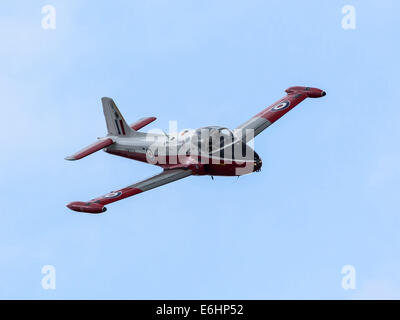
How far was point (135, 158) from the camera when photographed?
5066 centimetres

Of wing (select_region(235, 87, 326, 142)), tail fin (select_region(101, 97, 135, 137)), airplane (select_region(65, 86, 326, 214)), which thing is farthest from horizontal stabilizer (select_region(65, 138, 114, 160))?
wing (select_region(235, 87, 326, 142))

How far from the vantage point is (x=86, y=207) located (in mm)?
43531

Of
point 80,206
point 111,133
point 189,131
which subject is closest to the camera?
point 80,206

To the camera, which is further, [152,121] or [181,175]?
[152,121]

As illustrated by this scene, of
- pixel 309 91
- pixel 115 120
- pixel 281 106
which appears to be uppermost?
pixel 309 91

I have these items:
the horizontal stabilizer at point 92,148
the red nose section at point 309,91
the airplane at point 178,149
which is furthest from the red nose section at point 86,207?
the red nose section at point 309,91

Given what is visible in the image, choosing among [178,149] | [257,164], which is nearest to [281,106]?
[257,164]

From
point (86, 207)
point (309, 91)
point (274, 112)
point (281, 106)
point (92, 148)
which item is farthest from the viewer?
point (309, 91)

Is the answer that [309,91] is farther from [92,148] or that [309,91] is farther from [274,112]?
[92,148]

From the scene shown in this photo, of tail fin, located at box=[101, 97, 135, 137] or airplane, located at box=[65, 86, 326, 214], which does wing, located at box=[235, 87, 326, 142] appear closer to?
airplane, located at box=[65, 86, 326, 214]

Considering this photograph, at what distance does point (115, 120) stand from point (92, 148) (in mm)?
2446

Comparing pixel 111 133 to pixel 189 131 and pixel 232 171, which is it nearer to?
pixel 189 131

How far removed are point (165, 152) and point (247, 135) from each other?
504 cm

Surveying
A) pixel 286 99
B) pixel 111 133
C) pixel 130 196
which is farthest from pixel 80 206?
Answer: pixel 286 99
